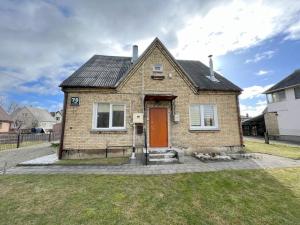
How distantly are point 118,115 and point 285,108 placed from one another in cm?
2356

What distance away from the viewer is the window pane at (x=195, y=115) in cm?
1109

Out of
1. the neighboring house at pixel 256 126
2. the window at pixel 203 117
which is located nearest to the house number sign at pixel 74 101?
the window at pixel 203 117

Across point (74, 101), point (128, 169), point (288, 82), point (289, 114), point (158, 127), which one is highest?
point (288, 82)

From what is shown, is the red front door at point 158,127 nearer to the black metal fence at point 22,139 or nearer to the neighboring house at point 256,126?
the black metal fence at point 22,139

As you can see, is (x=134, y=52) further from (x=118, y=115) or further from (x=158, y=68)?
Result: (x=118, y=115)

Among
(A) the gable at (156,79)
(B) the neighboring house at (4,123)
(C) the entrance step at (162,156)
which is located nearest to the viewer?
(C) the entrance step at (162,156)

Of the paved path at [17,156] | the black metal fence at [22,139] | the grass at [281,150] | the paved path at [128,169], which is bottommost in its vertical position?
the paved path at [128,169]

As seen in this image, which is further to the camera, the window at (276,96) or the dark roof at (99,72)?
the window at (276,96)

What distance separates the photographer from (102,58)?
45.8 feet

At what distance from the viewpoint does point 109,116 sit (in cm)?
1038

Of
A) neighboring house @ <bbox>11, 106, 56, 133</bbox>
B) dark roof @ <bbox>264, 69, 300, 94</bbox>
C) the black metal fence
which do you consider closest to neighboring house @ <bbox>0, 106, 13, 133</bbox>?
neighboring house @ <bbox>11, 106, 56, 133</bbox>

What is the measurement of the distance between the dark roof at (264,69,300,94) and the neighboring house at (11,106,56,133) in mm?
52652

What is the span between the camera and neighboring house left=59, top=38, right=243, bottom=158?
32.8 ft

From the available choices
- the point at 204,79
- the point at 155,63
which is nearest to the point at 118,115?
the point at 155,63
